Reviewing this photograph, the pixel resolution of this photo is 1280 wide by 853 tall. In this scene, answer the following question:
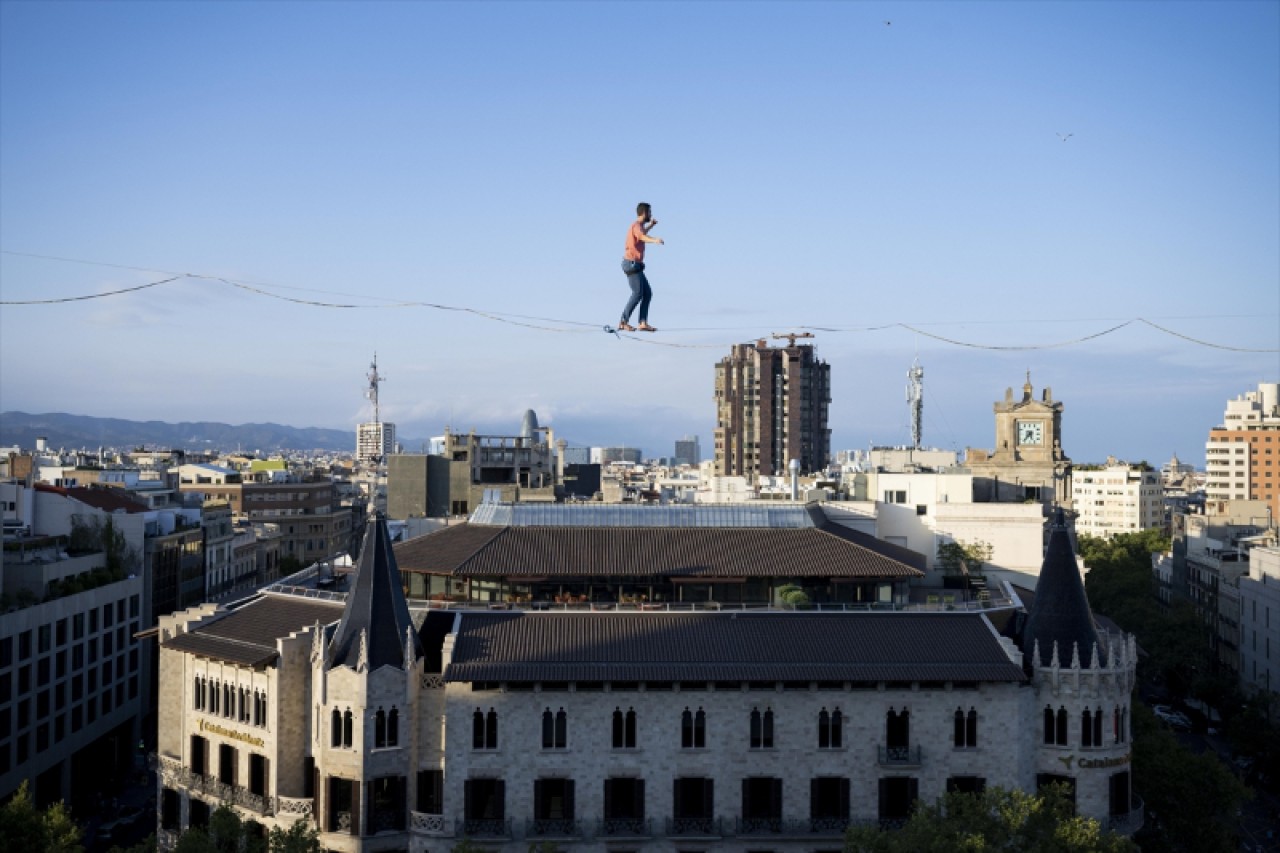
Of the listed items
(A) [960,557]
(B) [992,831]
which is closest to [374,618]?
(B) [992,831]

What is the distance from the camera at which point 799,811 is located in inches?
2096

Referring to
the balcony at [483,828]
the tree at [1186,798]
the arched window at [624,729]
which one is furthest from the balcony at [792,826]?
the tree at [1186,798]

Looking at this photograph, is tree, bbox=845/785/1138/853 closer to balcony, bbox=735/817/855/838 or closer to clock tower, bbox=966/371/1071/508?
balcony, bbox=735/817/855/838

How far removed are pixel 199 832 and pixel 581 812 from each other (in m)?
14.4

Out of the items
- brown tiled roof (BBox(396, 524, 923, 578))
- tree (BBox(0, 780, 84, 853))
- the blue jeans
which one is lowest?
tree (BBox(0, 780, 84, 853))

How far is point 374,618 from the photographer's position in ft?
173

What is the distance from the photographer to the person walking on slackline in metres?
34.2

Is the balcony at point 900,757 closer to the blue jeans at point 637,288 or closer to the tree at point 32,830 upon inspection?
the blue jeans at point 637,288

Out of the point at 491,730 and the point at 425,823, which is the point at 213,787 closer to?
the point at 425,823

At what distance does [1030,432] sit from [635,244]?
125 metres

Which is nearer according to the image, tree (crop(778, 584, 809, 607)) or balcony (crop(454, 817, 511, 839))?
balcony (crop(454, 817, 511, 839))

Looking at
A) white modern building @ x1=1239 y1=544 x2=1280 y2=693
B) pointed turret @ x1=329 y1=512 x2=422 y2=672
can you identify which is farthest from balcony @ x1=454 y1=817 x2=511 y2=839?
white modern building @ x1=1239 y1=544 x2=1280 y2=693

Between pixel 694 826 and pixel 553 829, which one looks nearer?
pixel 553 829

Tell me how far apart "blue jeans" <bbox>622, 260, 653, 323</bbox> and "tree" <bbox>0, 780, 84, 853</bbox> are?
2653 centimetres
